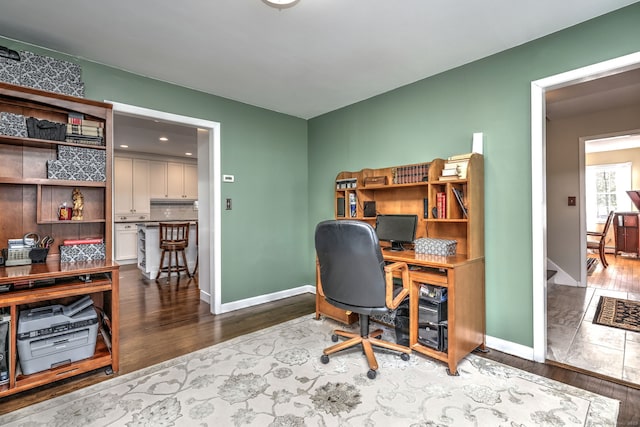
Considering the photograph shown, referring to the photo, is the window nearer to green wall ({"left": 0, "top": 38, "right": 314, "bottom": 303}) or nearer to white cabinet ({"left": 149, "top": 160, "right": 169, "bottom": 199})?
green wall ({"left": 0, "top": 38, "right": 314, "bottom": 303})

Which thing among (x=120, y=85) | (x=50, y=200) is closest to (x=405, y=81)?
(x=120, y=85)

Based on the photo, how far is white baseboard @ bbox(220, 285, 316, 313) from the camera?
3535 millimetres

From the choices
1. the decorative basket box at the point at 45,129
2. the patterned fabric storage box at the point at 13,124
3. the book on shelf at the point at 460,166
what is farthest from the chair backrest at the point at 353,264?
the patterned fabric storage box at the point at 13,124

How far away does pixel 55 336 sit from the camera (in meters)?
2.03

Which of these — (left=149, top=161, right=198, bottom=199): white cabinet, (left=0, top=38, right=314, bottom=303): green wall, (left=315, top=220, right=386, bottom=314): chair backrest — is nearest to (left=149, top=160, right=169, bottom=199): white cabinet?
(left=149, top=161, right=198, bottom=199): white cabinet

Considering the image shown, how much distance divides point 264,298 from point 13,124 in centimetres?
287

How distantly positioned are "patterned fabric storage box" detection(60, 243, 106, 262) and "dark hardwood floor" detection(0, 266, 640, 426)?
831mm

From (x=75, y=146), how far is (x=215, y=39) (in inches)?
55.8

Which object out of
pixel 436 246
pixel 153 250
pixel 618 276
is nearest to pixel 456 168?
pixel 436 246

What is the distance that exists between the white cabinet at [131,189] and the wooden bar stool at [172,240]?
2122mm

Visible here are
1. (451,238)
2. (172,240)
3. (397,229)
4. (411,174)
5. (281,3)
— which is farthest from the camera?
(172,240)

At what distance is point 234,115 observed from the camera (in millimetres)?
3619

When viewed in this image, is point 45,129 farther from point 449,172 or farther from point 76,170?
point 449,172

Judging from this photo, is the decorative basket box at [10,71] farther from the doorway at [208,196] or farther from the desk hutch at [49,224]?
the doorway at [208,196]
